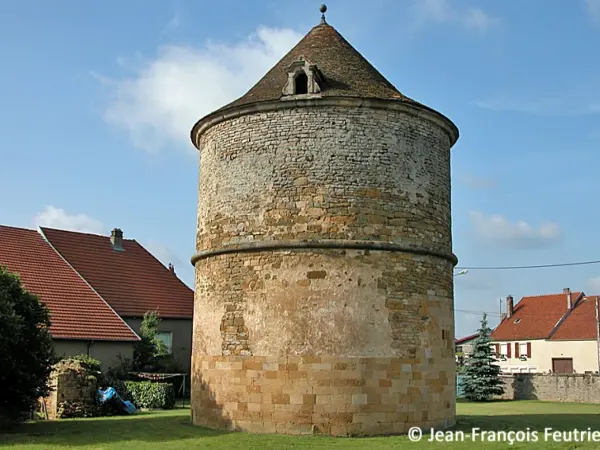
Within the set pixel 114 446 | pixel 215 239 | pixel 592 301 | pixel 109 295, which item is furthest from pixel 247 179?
pixel 592 301

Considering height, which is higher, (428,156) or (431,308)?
(428,156)

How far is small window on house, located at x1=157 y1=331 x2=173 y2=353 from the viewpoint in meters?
26.7

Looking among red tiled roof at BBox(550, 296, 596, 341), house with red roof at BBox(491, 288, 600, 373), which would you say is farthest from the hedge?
red tiled roof at BBox(550, 296, 596, 341)

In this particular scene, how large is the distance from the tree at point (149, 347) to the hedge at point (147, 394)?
192 cm

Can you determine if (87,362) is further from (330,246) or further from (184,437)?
(330,246)

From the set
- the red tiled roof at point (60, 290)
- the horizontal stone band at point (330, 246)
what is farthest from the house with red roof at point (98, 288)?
the horizontal stone band at point (330, 246)

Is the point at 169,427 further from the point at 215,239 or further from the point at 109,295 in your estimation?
the point at 109,295

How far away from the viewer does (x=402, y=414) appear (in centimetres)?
1343

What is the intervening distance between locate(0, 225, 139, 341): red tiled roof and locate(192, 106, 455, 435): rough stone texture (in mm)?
8354

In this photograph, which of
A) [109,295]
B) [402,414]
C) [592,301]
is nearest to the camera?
[402,414]

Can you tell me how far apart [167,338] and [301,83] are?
50.3 feet

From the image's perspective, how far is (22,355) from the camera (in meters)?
14.7

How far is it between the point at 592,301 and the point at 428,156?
32.9m

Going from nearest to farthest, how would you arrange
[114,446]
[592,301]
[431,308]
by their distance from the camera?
[114,446]
[431,308]
[592,301]
